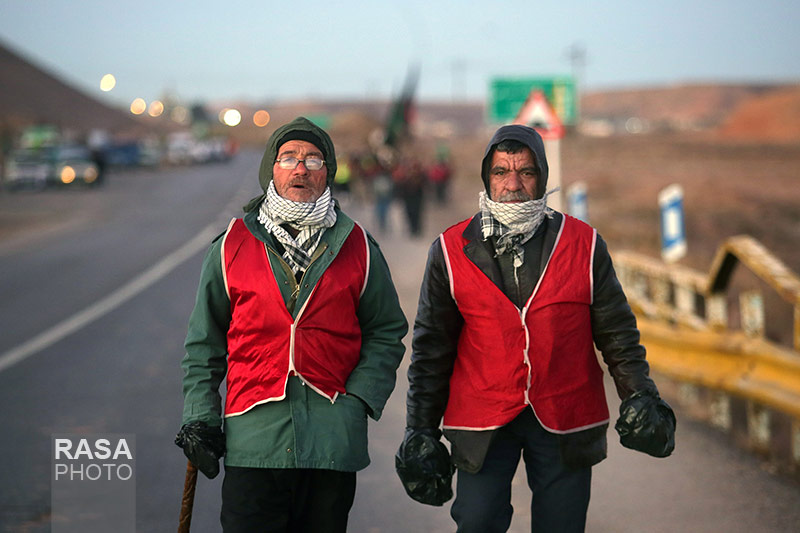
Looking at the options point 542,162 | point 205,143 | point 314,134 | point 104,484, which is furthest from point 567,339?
point 205,143

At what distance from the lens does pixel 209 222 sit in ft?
89.4

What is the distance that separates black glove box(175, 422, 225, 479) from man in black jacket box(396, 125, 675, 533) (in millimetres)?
619

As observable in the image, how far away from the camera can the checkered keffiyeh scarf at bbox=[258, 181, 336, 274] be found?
3334 mm

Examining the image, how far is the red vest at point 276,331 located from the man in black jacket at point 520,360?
0.92ft

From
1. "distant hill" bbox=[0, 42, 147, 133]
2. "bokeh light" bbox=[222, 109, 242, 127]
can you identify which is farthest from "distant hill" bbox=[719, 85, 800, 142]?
"bokeh light" bbox=[222, 109, 242, 127]

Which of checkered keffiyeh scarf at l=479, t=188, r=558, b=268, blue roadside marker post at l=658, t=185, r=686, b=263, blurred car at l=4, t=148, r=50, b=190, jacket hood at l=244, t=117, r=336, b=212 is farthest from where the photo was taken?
blurred car at l=4, t=148, r=50, b=190

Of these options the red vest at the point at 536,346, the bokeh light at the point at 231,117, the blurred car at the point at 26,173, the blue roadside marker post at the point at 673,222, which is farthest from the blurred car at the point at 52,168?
the red vest at the point at 536,346

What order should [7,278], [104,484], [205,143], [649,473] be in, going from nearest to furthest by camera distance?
[104,484], [649,473], [7,278], [205,143]

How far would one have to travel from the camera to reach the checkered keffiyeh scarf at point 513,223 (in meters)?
3.32

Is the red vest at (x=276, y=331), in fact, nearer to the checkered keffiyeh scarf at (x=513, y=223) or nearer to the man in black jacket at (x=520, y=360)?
the man in black jacket at (x=520, y=360)

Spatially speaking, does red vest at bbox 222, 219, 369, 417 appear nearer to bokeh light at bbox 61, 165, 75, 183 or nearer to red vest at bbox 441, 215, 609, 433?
red vest at bbox 441, 215, 609, 433

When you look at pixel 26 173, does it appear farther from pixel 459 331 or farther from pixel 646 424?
pixel 646 424

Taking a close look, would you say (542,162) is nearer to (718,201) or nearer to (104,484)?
(104,484)

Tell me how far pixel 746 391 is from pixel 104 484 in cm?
382
